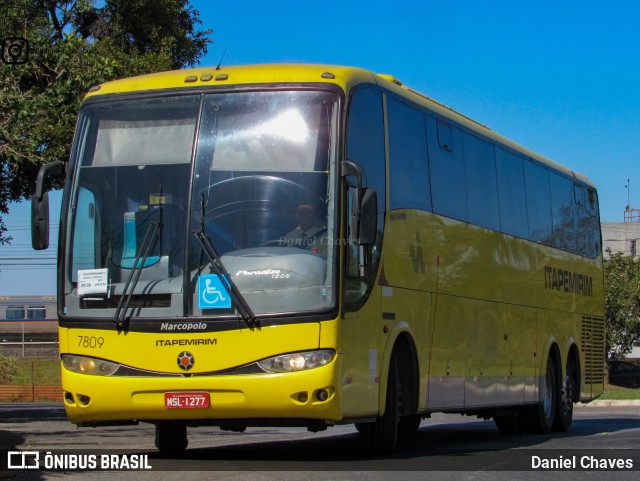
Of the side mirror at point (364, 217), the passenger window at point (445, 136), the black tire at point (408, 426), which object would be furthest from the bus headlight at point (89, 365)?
the black tire at point (408, 426)

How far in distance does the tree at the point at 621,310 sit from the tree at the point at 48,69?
144 feet

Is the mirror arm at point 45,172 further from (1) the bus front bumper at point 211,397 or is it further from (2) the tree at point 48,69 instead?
(2) the tree at point 48,69

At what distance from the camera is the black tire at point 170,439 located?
40.4ft

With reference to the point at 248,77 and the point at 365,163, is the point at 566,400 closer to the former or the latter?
the point at 365,163

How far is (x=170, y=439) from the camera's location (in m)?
12.4

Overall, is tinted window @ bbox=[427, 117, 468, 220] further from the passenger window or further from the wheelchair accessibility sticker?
the wheelchair accessibility sticker

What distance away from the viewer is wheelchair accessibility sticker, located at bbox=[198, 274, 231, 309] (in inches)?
408

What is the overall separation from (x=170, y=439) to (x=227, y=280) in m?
2.80

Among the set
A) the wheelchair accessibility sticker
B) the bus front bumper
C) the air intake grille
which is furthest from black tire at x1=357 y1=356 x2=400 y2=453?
the air intake grille

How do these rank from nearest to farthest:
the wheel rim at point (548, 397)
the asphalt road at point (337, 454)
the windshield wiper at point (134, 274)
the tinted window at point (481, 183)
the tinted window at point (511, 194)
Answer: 1. the asphalt road at point (337, 454)
2. the windshield wiper at point (134, 274)
3. the tinted window at point (481, 183)
4. the tinted window at point (511, 194)
5. the wheel rim at point (548, 397)

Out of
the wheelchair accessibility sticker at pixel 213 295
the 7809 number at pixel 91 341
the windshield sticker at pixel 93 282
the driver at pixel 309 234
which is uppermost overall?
the driver at pixel 309 234

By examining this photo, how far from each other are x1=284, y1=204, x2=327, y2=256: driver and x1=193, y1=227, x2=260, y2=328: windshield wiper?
63 cm

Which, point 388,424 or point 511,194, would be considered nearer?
point 388,424

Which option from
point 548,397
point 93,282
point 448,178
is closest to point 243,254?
point 93,282
